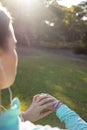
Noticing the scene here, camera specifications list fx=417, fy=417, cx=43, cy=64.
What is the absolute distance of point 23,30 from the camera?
30.4m

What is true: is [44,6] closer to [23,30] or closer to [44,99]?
[23,30]

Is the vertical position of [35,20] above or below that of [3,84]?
below

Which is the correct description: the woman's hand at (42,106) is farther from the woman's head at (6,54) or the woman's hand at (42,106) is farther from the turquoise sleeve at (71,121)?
the woman's head at (6,54)

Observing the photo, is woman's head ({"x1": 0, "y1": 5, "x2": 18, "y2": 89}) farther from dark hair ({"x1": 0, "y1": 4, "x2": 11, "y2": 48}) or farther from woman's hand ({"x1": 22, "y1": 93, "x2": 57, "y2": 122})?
woman's hand ({"x1": 22, "y1": 93, "x2": 57, "y2": 122})

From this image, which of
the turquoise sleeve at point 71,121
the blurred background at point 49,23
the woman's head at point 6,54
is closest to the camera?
the woman's head at point 6,54

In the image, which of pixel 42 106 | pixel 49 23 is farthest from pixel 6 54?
pixel 49 23

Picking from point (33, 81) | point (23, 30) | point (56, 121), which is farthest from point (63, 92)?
point (23, 30)

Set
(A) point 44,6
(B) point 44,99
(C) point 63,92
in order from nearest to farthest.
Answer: (B) point 44,99 → (C) point 63,92 → (A) point 44,6

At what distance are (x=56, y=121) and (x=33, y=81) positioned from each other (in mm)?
4410

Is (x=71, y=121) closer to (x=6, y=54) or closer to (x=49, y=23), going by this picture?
(x=6, y=54)

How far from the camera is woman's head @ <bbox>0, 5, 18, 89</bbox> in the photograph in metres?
1.52

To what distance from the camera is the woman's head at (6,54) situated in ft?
4.99

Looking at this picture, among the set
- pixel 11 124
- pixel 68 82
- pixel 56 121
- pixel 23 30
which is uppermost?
pixel 11 124

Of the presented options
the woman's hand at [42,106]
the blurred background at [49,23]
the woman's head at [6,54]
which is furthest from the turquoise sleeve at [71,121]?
the blurred background at [49,23]
